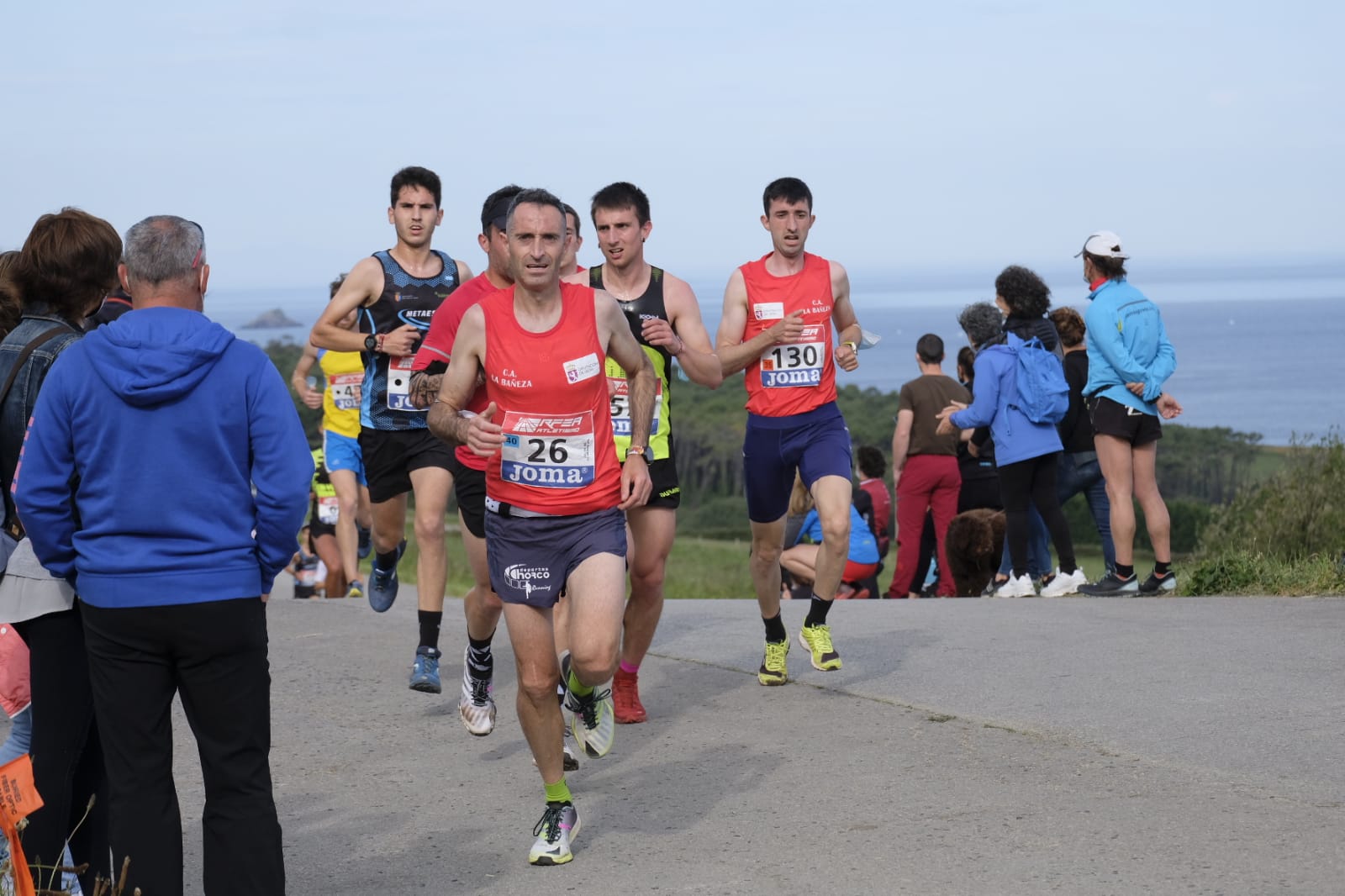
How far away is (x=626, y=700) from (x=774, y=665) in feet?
3.25

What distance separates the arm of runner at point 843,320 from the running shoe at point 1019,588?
155 inches

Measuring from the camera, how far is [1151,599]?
10.3 meters

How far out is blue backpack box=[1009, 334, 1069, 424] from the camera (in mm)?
10852

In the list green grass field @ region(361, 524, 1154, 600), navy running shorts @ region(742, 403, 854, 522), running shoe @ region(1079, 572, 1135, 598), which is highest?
navy running shorts @ region(742, 403, 854, 522)

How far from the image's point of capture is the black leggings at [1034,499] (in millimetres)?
10984

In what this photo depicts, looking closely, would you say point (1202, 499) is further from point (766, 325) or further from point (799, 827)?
point (799, 827)

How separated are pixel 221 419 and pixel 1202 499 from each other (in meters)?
25.1

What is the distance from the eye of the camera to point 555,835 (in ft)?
16.9

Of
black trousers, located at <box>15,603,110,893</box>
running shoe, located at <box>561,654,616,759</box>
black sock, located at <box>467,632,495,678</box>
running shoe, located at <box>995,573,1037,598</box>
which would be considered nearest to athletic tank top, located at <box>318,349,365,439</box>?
running shoe, located at <box>995,573,1037,598</box>

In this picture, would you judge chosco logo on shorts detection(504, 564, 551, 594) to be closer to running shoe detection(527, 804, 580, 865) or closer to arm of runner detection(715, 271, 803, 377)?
running shoe detection(527, 804, 580, 865)

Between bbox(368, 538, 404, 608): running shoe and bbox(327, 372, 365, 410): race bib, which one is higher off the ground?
bbox(327, 372, 365, 410): race bib

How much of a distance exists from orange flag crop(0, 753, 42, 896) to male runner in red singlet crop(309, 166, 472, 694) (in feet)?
12.9

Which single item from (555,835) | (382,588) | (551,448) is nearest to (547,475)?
(551,448)

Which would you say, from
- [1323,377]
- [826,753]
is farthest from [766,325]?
[1323,377]
